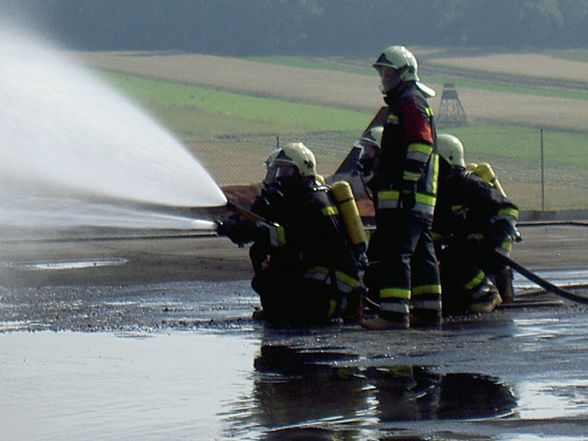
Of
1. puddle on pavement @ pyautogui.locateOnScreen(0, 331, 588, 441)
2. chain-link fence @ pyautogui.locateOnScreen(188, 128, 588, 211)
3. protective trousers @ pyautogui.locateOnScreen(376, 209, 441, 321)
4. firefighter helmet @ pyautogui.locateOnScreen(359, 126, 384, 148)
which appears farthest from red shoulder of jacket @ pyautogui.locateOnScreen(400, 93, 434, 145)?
chain-link fence @ pyautogui.locateOnScreen(188, 128, 588, 211)

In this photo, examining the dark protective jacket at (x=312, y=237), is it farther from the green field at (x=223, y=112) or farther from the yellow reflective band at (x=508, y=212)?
the green field at (x=223, y=112)

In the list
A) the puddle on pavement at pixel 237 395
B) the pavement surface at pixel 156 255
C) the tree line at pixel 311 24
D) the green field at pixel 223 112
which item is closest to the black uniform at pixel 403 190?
the puddle on pavement at pixel 237 395

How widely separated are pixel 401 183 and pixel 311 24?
278ft

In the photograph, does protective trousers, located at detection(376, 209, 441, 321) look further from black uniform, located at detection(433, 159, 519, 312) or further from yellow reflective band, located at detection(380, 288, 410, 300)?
black uniform, located at detection(433, 159, 519, 312)

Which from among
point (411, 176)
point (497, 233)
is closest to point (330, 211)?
point (411, 176)

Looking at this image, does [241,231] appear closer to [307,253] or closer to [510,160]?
[307,253]

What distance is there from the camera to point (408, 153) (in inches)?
389

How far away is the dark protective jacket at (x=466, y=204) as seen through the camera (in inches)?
427

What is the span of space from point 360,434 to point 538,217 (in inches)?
719

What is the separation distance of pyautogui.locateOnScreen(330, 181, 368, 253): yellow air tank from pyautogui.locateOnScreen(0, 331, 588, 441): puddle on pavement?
4.23ft

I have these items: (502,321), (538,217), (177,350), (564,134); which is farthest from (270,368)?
(564,134)

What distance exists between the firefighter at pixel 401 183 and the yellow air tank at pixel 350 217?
0.48 ft

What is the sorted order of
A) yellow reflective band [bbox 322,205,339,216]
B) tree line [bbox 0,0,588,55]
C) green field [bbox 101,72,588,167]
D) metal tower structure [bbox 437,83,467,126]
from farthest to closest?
tree line [bbox 0,0,588,55], metal tower structure [bbox 437,83,467,126], green field [bbox 101,72,588,167], yellow reflective band [bbox 322,205,339,216]

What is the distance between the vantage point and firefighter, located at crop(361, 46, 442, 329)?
9922mm
